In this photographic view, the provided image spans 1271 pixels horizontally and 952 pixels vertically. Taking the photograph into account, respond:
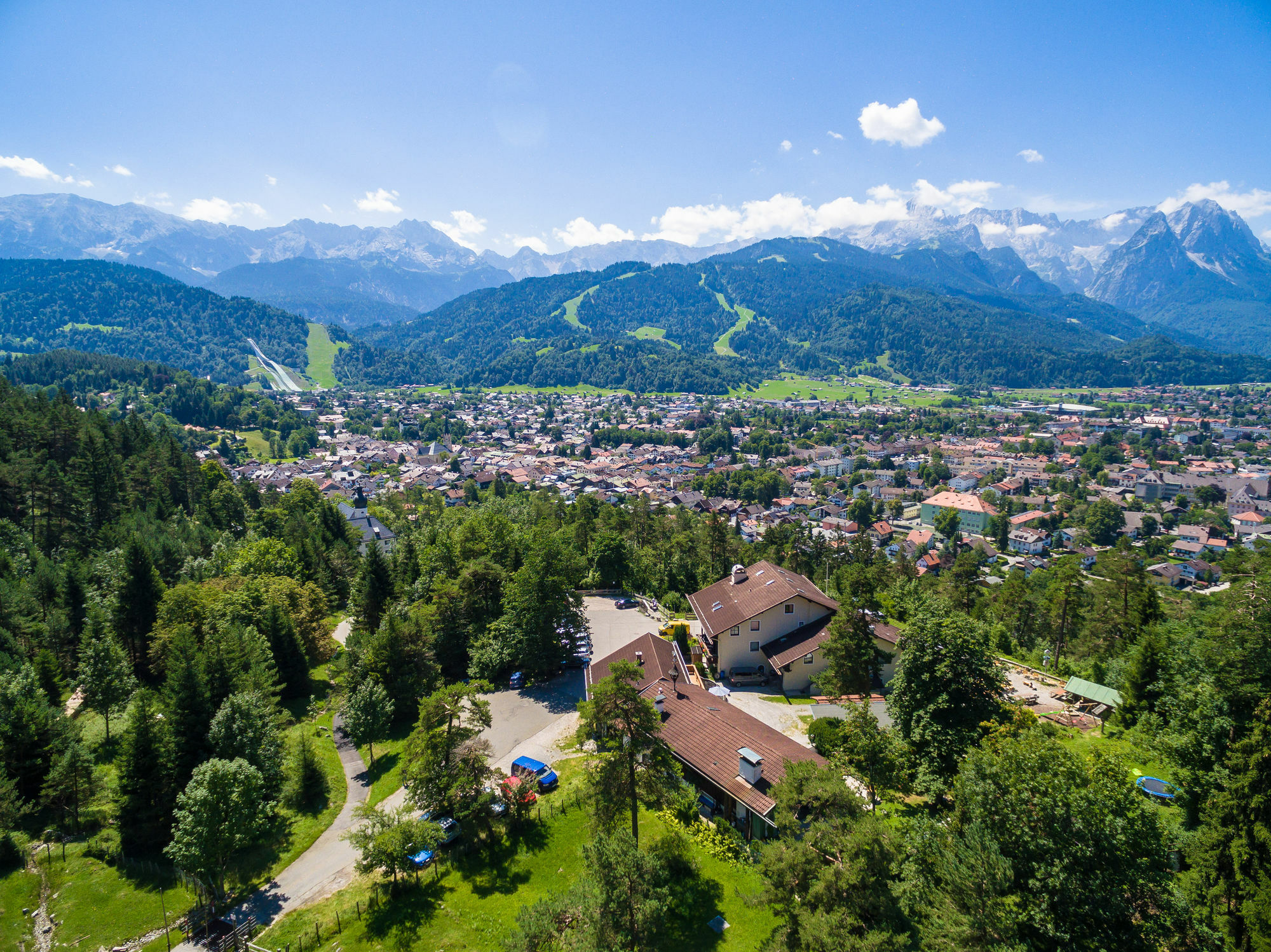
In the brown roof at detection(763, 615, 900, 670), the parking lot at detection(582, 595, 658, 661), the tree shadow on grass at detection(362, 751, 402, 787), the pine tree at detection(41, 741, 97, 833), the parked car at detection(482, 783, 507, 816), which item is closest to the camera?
the parked car at detection(482, 783, 507, 816)

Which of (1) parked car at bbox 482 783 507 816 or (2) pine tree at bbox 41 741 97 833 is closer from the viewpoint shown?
(1) parked car at bbox 482 783 507 816

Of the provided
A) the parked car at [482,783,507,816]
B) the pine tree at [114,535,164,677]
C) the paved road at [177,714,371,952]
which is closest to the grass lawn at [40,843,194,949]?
the paved road at [177,714,371,952]

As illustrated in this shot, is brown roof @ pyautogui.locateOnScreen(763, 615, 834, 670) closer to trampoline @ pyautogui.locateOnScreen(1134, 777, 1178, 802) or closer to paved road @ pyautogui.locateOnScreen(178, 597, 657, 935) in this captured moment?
paved road @ pyautogui.locateOnScreen(178, 597, 657, 935)

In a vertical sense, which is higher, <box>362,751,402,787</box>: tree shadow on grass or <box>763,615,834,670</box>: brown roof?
<box>763,615,834,670</box>: brown roof

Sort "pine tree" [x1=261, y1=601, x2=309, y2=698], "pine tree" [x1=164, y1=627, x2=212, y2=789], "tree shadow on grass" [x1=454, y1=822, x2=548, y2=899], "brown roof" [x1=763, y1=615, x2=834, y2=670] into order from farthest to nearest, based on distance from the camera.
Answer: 1. "pine tree" [x1=261, y1=601, x2=309, y2=698]
2. "brown roof" [x1=763, y1=615, x2=834, y2=670]
3. "pine tree" [x1=164, y1=627, x2=212, y2=789]
4. "tree shadow on grass" [x1=454, y1=822, x2=548, y2=899]

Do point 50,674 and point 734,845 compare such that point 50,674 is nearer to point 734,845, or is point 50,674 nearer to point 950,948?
point 734,845

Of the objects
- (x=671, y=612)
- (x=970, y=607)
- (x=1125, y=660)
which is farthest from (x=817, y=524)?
(x=1125, y=660)

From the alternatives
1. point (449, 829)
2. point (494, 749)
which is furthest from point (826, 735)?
point (494, 749)

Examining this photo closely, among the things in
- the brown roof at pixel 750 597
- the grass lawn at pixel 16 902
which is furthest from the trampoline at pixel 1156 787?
the grass lawn at pixel 16 902
